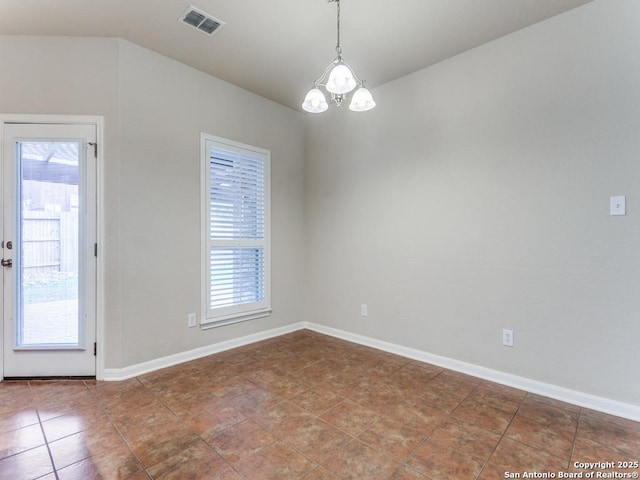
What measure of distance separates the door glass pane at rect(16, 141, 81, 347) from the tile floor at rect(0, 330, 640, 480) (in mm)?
471

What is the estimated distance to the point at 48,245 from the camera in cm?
264

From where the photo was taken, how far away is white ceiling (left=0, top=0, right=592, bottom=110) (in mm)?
2268

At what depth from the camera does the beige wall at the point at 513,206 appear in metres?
2.15

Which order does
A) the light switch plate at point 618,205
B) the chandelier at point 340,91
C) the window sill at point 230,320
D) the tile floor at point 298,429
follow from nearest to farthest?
the tile floor at point 298,429 → the chandelier at point 340,91 → the light switch plate at point 618,205 → the window sill at point 230,320

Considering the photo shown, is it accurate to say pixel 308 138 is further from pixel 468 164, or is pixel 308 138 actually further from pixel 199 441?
pixel 199 441

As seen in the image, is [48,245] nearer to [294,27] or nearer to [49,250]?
[49,250]

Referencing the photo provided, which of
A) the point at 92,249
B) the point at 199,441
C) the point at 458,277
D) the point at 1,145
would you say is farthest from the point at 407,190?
the point at 1,145

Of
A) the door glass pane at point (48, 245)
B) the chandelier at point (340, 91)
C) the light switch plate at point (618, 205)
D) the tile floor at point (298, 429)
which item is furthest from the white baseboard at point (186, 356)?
the light switch plate at point (618, 205)

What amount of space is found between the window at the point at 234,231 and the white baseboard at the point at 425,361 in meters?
0.28

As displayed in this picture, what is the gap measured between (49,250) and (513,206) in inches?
151

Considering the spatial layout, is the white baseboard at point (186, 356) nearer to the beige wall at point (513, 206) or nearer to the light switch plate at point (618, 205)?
the beige wall at point (513, 206)

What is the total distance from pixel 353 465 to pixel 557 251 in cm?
206

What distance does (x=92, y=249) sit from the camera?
2.67 metres

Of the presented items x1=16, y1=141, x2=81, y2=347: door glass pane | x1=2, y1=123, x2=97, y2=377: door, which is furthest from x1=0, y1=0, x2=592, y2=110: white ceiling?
x1=16, y1=141, x2=81, y2=347: door glass pane
